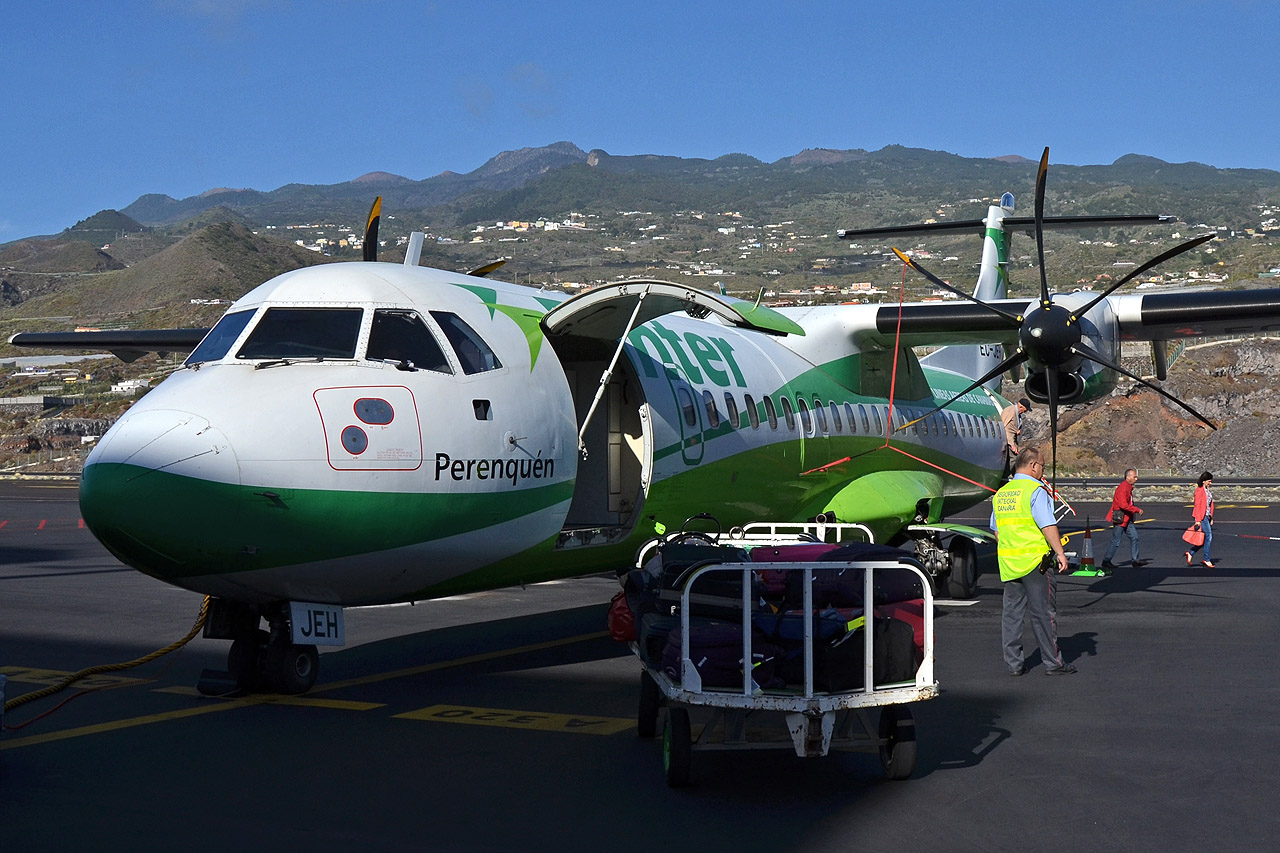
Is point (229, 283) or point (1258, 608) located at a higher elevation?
point (229, 283)

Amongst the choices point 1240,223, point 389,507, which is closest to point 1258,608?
point 389,507

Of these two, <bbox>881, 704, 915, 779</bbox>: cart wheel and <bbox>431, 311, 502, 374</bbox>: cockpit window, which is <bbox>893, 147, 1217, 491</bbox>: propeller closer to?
<bbox>431, 311, 502, 374</bbox>: cockpit window

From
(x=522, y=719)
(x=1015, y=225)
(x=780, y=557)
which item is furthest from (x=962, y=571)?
(x=522, y=719)

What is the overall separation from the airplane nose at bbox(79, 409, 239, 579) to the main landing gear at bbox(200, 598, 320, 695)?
129 centimetres

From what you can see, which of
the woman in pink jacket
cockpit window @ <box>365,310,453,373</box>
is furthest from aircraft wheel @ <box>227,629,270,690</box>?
the woman in pink jacket

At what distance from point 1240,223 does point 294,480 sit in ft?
692

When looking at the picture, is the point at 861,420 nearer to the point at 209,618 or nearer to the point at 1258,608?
the point at 1258,608

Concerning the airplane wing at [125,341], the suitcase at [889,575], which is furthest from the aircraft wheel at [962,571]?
the airplane wing at [125,341]

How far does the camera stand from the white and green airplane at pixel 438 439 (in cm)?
770

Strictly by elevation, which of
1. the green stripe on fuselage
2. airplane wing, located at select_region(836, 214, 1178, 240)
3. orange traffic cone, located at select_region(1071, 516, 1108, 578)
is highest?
airplane wing, located at select_region(836, 214, 1178, 240)

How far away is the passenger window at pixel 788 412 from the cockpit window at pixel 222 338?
22.9ft

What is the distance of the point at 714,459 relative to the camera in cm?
1233

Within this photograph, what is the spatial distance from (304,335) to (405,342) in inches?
29.6

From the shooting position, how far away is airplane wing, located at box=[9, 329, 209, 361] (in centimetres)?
1683
